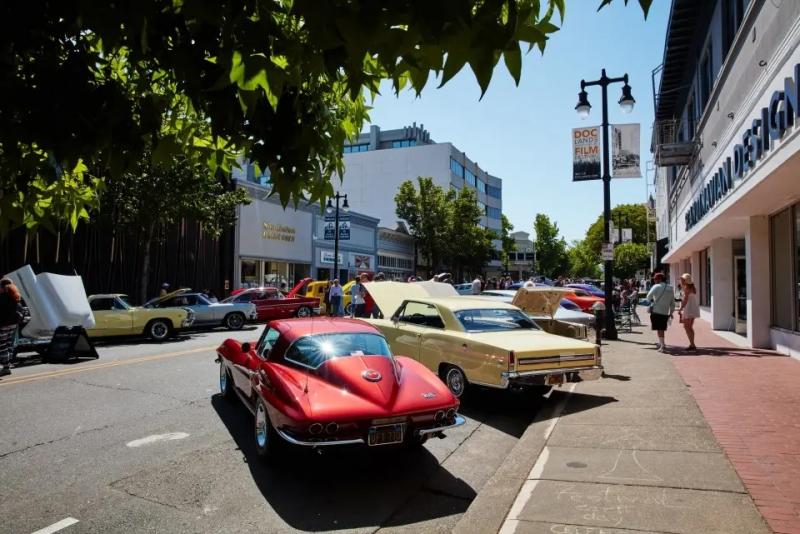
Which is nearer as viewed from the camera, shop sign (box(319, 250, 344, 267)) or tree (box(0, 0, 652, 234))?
tree (box(0, 0, 652, 234))

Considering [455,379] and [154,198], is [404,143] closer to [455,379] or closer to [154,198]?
[154,198]

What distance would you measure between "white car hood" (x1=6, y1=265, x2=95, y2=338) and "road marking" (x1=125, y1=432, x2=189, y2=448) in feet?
25.9

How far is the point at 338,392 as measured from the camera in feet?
16.9

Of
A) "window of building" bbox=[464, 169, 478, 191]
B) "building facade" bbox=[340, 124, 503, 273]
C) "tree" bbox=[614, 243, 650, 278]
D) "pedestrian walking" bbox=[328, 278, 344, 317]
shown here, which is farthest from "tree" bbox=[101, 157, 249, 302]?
"tree" bbox=[614, 243, 650, 278]

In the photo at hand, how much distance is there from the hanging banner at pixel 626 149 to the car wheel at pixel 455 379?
9591 millimetres

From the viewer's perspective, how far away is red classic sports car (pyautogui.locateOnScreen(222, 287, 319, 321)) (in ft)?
69.6

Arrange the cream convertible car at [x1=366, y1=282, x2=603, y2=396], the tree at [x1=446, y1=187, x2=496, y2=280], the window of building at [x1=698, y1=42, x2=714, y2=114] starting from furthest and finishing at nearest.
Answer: the tree at [x1=446, y1=187, x2=496, y2=280], the window of building at [x1=698, y1=42, x2=714, y2=114], the cream convertible car at [x1=366, y1=282, x2=603, y2=396]

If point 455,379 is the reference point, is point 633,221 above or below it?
above

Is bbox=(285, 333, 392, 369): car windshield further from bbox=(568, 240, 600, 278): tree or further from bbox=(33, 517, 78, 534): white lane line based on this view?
bbox=(568, 240, 600, 278): tree

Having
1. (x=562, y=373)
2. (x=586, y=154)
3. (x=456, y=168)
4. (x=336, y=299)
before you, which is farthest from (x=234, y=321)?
(x=456, y=168)

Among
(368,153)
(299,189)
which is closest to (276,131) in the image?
(299,189)

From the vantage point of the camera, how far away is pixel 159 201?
19.3 m

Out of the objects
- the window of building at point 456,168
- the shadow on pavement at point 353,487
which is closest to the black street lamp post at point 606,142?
the shadow on pavement at point 353,487

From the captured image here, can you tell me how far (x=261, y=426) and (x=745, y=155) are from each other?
10.1 m
